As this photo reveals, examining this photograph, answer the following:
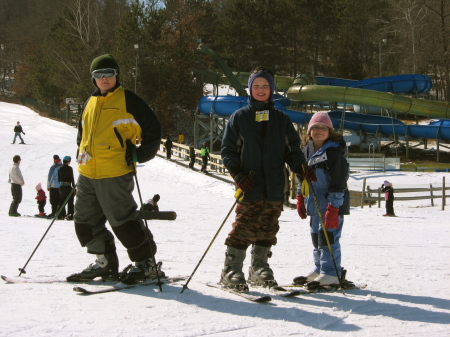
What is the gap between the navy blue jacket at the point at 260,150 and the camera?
4.37 meters

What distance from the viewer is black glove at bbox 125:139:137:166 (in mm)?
4410

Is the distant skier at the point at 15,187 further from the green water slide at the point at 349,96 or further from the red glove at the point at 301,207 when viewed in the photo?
the green water slide at the point at 349,96

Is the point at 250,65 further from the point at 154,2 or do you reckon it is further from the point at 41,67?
the point at 41,67

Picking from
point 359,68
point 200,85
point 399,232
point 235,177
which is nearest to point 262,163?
point 235,177

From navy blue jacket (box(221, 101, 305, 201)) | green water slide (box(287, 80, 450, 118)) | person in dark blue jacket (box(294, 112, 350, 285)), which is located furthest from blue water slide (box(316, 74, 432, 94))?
navy blue jacket (box(221, 101, 305, 201))

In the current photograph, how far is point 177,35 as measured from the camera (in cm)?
4862

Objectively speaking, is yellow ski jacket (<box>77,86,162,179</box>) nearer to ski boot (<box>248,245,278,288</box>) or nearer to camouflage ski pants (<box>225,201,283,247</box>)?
camouflage ski pants (<box>225,201,283,247</box>)

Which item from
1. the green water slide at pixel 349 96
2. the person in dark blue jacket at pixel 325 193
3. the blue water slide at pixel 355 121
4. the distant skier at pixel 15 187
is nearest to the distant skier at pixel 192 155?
the blue water slide at pixel 355 121

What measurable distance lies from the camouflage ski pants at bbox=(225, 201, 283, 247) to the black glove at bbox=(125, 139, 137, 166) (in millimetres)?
Result: 865

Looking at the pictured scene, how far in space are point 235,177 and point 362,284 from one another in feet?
5.30

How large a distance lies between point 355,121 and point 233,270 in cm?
3169

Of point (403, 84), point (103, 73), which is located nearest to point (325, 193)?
point (103, 73)

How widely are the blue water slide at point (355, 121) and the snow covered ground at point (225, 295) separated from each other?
850 inches

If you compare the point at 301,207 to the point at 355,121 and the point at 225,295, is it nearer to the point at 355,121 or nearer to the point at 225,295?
the point at 225,295
